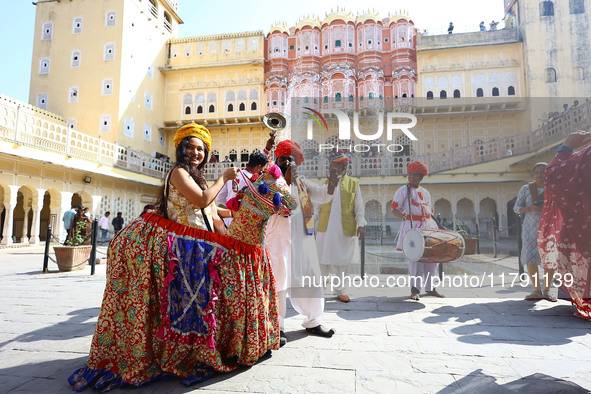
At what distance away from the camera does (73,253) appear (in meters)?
6.68

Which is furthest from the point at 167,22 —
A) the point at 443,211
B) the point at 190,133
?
the point at 190,133

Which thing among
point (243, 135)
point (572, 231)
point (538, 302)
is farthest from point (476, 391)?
point (243, 135)

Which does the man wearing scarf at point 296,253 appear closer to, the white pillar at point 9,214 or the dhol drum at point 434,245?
the dhol drum at point 434,245

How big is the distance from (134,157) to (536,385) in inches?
735

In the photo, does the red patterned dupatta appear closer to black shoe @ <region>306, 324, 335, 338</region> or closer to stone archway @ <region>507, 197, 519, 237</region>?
stone archway @ <region>507, 197, 519, 237</region>

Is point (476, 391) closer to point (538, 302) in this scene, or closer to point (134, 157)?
point (538, 302)

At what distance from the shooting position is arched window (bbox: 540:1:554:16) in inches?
723

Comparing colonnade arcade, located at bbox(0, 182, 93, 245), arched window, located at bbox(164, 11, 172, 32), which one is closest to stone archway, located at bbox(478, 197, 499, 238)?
colonnade arcade, located at bbox(0, 182, 93, 245)

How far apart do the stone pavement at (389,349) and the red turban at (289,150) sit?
147cm

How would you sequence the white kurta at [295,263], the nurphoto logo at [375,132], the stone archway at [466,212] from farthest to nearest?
the stone archway at [466,212]
the nurphoto logo at [375,132]
the white kurta at [295,263]

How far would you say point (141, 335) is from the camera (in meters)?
2.00

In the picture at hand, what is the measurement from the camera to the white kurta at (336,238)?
387 centimetres

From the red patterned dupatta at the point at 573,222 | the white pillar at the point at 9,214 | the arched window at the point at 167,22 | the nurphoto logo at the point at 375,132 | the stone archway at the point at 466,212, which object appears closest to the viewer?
the red patterned dupatta at the point at 573,222

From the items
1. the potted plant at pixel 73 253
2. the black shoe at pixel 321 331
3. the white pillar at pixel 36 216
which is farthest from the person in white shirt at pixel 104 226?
the black shoe at pixel 321 331
